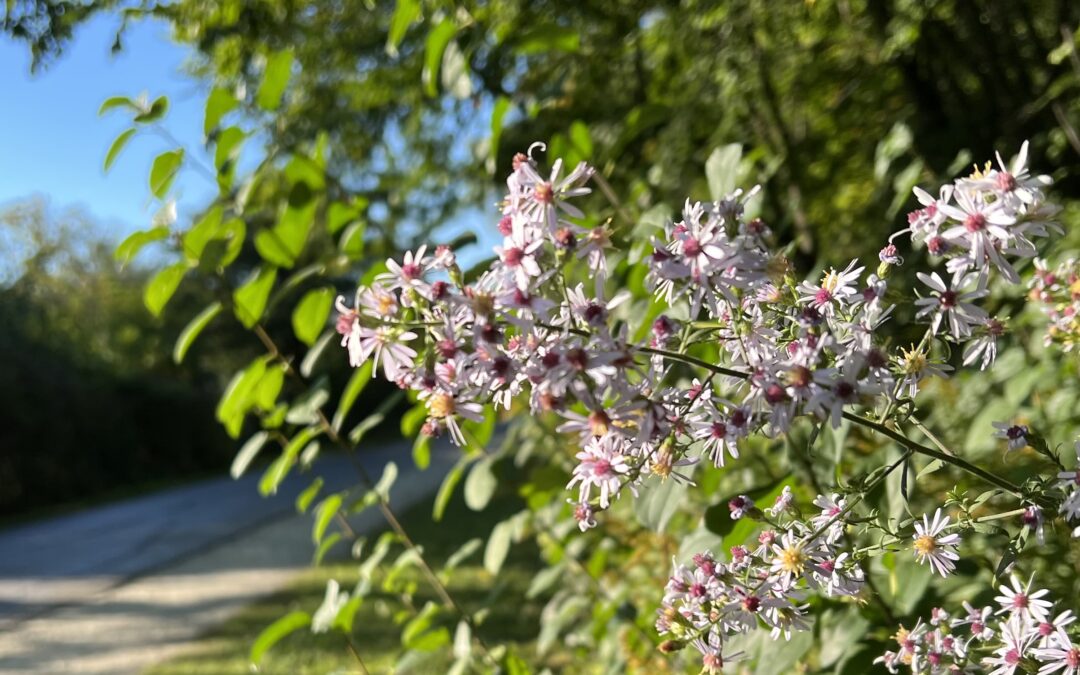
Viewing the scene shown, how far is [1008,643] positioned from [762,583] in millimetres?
348

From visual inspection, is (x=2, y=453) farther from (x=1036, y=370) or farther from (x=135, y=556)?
(x=1036, y=370)

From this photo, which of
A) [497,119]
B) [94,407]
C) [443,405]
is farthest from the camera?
[94,407]

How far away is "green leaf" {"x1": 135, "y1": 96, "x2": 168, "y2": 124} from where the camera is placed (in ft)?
7.09

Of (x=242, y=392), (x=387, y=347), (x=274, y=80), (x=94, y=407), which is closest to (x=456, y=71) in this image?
(x=274, y=80)

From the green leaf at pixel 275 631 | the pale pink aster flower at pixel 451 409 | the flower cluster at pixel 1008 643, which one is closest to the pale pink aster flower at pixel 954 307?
the flower cluster at pixel 1008 643

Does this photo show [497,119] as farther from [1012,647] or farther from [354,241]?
[1012,647]

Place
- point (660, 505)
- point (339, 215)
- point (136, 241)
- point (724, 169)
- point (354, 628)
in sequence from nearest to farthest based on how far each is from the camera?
point (660, 505)
point (724, 169)
point (136, 241)
point (339, 215)
point (354, 628)

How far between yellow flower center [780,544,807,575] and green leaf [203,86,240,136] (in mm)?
1596

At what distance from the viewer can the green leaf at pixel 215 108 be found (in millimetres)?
2029

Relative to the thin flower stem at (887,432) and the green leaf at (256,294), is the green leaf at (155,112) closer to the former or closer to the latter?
the green leaf at (256,294)

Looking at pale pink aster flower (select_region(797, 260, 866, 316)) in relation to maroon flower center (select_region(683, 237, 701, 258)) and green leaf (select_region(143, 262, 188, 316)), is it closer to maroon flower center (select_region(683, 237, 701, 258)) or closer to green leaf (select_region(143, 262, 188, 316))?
maroon flower center (select_region(683, 237, 701, 258))

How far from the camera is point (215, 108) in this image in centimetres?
204

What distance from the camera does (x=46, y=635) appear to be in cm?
731

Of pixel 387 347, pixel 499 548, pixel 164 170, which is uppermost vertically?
Answer: pixel 164 170
